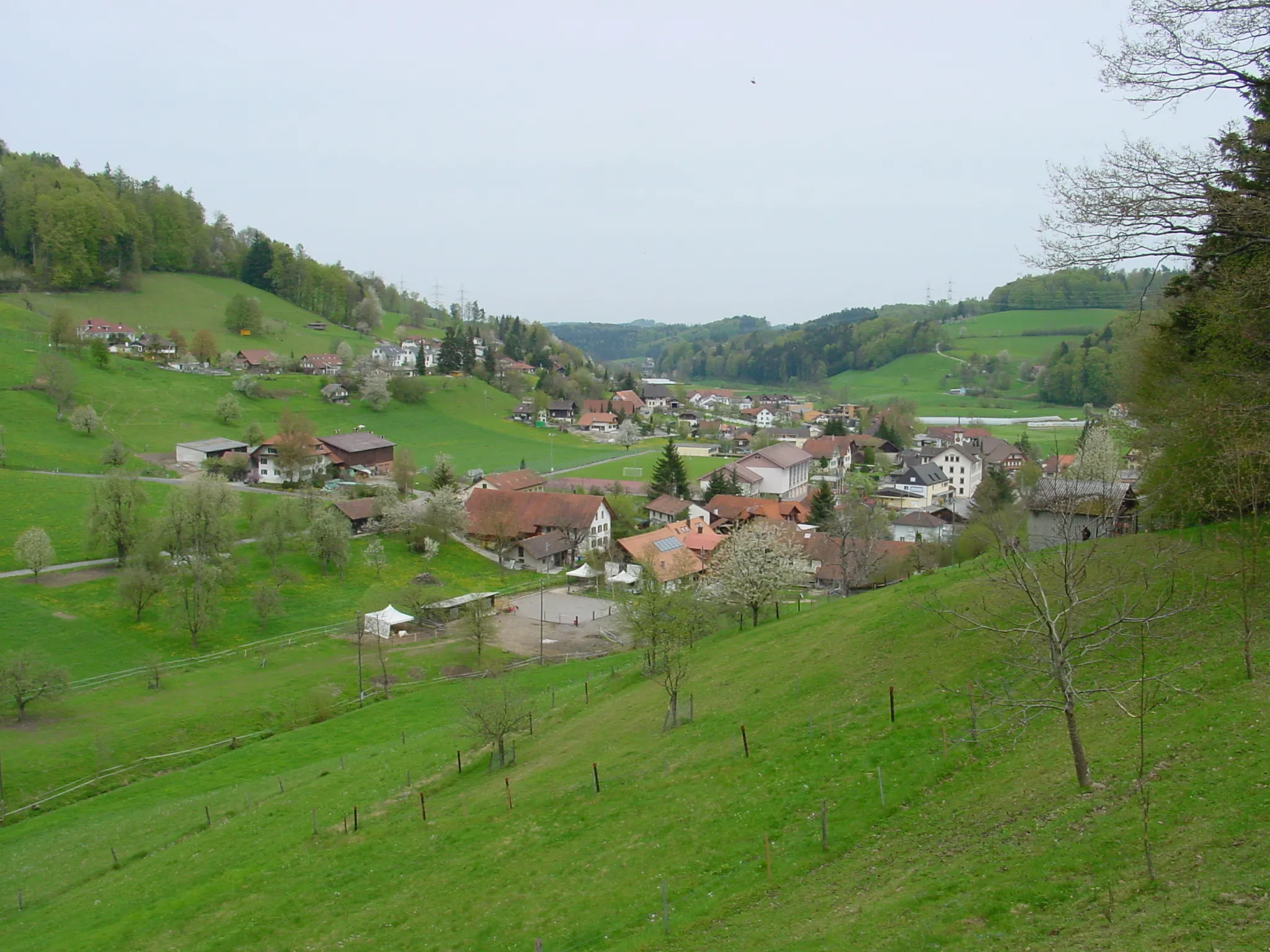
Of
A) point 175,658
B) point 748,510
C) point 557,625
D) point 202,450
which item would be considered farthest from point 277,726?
point 202,450

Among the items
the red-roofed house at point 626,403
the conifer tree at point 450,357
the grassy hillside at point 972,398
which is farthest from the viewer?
the grassy hillside at point 972,398

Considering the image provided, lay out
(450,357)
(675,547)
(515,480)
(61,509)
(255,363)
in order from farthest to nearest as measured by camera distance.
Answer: (450,357) < (255,363) < (515,480) < (675,547) < (61,509)

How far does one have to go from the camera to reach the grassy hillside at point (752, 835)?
10797 mm

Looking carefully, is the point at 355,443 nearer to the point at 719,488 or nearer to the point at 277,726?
the point at 719,488

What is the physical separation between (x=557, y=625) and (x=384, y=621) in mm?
10450

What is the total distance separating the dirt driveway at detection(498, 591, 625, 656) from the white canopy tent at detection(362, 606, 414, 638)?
587 centimetres

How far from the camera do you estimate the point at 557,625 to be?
53.2 m

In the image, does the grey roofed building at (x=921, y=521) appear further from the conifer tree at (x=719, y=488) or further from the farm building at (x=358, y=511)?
the farm building at (x=358, y=511)

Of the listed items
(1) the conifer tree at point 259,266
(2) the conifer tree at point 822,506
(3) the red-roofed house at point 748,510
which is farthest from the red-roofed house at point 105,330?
(2) the conifer tree at point 822,506

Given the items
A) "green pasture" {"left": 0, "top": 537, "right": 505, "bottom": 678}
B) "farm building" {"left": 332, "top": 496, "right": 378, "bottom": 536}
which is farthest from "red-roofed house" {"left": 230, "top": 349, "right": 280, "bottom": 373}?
"green pasture" {"left": 0, "top": 537, "right": 505, "bottom": 678}

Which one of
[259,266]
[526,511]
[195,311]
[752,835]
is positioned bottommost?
A: [526,511]

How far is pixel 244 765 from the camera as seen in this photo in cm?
3419

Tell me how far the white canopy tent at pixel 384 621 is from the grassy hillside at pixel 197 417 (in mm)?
38506

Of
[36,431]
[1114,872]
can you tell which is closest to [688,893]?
[1114,872]
